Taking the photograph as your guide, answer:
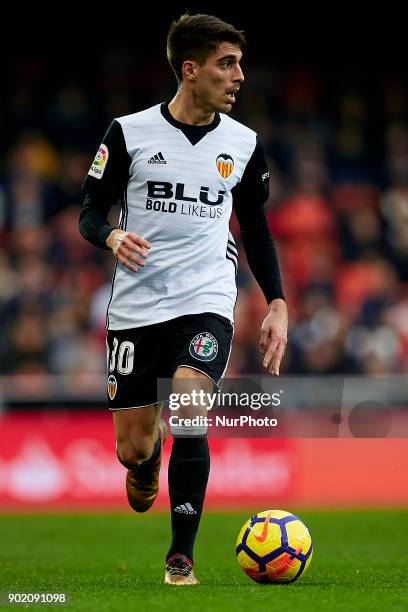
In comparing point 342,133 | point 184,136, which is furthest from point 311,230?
point 184,136

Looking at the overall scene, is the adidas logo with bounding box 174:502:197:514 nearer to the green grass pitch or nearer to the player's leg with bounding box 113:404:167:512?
the green grass pitch

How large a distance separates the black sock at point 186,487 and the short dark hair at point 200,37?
1.87 meters

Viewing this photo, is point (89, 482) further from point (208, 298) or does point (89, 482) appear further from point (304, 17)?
point (304, 17)

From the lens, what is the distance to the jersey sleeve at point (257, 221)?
263 inches

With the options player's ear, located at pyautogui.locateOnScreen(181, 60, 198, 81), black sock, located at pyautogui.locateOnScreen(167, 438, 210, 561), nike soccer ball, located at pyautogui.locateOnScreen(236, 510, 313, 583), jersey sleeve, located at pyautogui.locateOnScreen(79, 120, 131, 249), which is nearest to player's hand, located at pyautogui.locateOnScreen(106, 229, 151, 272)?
jersey sleeve, located at pyautogui.locateOnScreen(79, 120, 131, 249)

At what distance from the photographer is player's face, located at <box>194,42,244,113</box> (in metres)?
6.39

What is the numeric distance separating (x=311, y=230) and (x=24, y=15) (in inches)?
239

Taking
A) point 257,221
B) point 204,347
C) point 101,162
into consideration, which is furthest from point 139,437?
point 101,162

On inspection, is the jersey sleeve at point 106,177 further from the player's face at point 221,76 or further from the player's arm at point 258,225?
the player's arm at point 258,225

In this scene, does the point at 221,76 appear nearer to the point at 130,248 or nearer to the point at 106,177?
the point at 106,177

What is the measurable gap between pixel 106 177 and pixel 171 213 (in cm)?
38

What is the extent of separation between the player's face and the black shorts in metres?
1.06

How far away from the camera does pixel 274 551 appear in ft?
20.1

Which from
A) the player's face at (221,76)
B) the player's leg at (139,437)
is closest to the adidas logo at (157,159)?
the player's face at (221,76)
